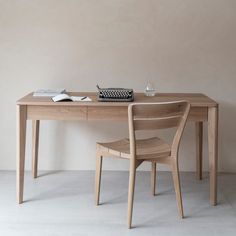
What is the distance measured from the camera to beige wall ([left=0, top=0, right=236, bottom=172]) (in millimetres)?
3354

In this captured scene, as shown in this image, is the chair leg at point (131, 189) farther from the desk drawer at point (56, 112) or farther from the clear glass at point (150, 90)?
the clear glass at point (150, 90)

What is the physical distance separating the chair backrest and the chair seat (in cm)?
11

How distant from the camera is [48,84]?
3449mm

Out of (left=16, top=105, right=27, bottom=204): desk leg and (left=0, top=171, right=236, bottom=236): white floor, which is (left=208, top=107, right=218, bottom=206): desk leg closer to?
(left=0, top=171, right=236, bottom=236): white floor

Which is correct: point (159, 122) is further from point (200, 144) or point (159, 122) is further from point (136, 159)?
point (200, 144)

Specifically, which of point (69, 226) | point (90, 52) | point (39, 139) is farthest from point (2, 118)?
point (69, 226)

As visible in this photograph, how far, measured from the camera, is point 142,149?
2582 millimetres

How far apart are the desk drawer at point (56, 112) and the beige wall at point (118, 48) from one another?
2.57 feet

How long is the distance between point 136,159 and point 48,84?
1.38 meters

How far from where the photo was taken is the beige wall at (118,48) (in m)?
3.35

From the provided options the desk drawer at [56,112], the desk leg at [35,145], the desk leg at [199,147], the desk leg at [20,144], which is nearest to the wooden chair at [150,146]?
the desk drawer at [56,112]

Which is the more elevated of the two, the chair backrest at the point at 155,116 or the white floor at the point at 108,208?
the chair backrest at the point at 155,116

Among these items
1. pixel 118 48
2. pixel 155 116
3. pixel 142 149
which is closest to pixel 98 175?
pixel 142 149

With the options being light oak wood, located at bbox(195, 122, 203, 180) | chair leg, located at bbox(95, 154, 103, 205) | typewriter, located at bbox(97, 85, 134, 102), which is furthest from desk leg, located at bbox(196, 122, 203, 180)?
chair leg, located at bbox(95, 154, 103, 205)
